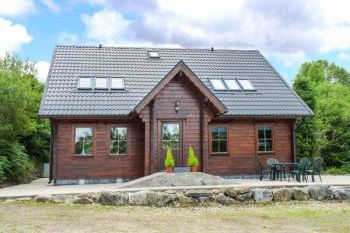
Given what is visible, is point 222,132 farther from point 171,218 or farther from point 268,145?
point 171,218

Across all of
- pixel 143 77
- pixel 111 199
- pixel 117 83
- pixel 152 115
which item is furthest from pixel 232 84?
pixel 111 199

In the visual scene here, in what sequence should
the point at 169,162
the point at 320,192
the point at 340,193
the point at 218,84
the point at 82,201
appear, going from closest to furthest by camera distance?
1. the point at 82,201
2. the point at 320,192
3. the point at 340,193
4. the point at 169,162
5. the point at 218,84

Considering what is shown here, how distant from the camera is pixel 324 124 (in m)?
29.3

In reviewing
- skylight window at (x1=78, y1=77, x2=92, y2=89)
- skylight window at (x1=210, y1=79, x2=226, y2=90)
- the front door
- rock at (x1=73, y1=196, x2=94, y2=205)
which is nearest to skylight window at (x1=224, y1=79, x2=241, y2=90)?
skylight window at (x1=210, y1=79, x2=226, y2=90)

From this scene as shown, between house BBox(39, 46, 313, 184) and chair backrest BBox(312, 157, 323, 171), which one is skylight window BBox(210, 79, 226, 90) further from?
chair backrest BBox(312, 157, 323, 171)

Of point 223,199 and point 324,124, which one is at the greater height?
point 324,124

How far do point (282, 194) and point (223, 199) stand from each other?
7.01 ft

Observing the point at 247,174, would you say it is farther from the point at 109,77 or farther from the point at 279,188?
the point at 109,77

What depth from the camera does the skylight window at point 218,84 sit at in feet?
67.9

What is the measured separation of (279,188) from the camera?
15000mm

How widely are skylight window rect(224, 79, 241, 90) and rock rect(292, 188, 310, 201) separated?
23.1 feet

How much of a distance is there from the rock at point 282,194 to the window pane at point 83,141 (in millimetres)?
7687

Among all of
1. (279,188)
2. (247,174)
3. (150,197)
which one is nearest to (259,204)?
(279,188)

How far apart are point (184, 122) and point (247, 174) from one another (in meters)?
3.91
